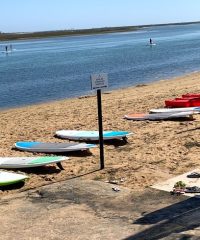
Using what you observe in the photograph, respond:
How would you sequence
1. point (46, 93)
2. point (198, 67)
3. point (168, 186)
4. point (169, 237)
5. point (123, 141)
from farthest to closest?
point (198, 67) → point (46, 93) → point (123, 141) → point (168, 186) → point (169, 237)

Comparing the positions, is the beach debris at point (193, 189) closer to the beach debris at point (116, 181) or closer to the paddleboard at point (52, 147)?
the beach debris at point (116, 181)

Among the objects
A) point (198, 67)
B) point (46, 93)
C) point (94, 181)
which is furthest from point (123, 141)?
point (198, 67)

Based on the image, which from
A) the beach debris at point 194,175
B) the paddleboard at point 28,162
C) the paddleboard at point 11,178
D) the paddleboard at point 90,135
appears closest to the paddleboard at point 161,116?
the paddleboard at point 90,135

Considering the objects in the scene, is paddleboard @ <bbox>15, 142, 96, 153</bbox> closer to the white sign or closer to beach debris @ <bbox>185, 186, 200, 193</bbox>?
the white sign

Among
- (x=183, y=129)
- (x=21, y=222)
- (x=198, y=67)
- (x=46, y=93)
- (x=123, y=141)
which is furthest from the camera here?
(x=198, y=67)

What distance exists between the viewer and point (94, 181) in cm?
780

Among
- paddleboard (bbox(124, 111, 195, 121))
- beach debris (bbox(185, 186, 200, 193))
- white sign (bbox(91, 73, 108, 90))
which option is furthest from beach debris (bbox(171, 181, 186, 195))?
Answer: paddleboard (bbox(124, 111, 195, 121))

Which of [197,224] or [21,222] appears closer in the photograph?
[197,224]

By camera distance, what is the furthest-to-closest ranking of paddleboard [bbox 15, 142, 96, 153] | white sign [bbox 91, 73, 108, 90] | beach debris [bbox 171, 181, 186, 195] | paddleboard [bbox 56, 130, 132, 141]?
1. paddleboard [bbox 56, 130, 132, 141]
2. paddleboard [bbox 15, 142, 96, 153]
3. white sign [bbox 91, 73, 108, 90]
4. beach debris [bbox 171, 181, 186, 195]

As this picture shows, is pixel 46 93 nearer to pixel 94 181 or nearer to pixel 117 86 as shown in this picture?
pixel 117 86

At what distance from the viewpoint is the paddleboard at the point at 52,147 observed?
9812mm

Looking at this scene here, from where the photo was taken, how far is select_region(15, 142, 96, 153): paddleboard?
9812 mm

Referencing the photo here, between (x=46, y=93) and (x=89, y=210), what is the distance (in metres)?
20.6

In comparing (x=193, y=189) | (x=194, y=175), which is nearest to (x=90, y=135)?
(x=194, y=175)
